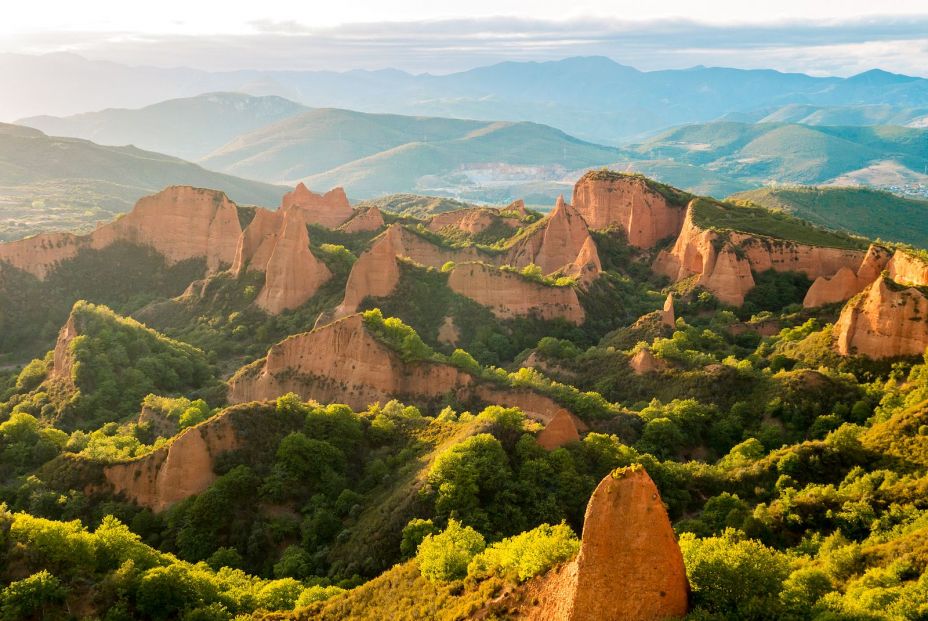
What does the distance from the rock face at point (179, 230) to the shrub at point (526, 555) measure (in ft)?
211

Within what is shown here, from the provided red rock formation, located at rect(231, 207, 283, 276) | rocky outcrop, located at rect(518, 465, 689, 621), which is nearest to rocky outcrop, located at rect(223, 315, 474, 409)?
red rock formation, located at rect(231, 207, 283, 276)

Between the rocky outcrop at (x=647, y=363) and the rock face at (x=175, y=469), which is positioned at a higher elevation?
the rock face at (x=175, y=469)

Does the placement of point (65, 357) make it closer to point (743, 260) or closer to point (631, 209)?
point (743, 260)

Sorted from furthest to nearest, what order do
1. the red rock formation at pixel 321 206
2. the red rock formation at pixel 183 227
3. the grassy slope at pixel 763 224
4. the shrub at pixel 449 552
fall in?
the red rock formation at pixel 321 206 < the red rock formation at pixel 183 227 < the grassy slope at pixel 763 224 < the shrub at pixel 449 552

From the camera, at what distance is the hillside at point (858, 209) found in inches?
6014

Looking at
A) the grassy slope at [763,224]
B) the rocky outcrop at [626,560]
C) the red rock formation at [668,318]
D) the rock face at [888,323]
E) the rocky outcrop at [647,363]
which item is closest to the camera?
the rocky outcrop at [626,560]

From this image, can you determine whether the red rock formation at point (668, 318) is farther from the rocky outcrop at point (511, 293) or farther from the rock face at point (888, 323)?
the rock face at point (888, 323)

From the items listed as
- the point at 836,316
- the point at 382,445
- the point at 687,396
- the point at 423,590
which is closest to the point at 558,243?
the point at 836,316

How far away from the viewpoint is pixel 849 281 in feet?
226

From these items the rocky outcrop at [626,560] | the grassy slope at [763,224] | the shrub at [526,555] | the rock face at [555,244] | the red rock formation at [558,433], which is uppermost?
the rocky outcrop at [626,560]

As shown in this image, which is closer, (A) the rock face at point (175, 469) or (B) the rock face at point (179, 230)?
(A) the rock face at point (175, 469)

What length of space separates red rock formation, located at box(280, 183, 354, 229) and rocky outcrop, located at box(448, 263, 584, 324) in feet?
119

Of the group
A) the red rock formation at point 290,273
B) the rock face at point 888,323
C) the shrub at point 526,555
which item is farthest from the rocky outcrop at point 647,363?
the shrub at point 526,555

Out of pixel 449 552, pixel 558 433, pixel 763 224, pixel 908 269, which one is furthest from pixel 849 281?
pixel 449 552
